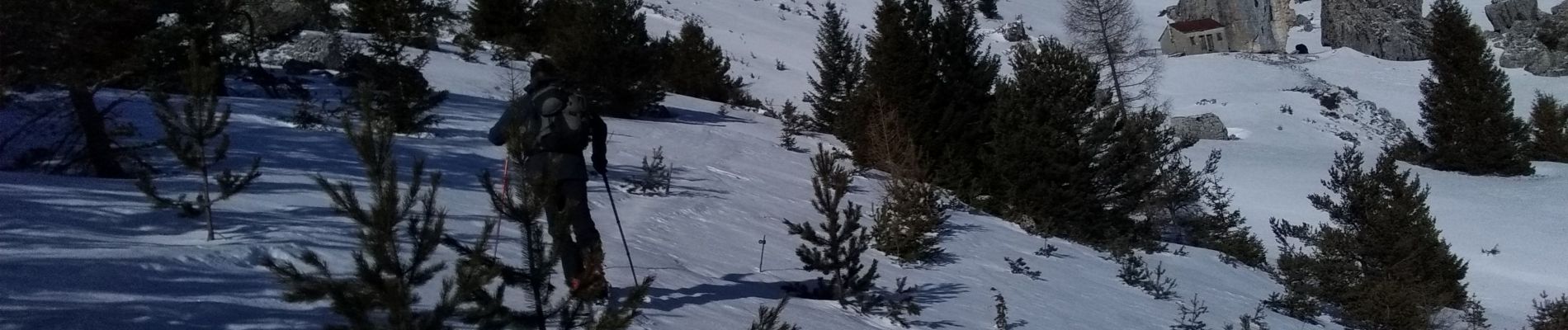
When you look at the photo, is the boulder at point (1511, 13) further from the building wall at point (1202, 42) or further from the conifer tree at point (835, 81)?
the conifer tree at point (835, 81)

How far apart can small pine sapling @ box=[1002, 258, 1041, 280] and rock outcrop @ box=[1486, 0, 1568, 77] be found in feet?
135

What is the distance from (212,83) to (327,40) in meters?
13.1

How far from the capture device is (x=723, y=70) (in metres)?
26.8

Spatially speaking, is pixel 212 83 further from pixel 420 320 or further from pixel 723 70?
pixel 723 70

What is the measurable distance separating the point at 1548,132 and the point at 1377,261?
70.2 feet

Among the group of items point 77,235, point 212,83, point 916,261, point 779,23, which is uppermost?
point 779,23

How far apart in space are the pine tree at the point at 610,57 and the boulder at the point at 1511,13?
49.4 meters

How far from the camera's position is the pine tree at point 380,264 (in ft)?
9.67

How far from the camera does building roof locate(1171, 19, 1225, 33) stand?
54.3 metres

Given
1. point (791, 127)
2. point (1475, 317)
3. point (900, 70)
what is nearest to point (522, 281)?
point (1475, 317)

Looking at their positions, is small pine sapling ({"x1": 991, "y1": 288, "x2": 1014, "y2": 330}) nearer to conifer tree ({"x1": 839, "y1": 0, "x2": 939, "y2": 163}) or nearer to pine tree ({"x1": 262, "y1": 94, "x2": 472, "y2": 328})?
pine tree ({"x1": 262, "y1": 94, "x2": 472, "y2": 328})

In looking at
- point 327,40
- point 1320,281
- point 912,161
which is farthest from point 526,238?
point 327,40

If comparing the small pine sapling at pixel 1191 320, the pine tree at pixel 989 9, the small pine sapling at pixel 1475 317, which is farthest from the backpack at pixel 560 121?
the pine tree at pixel 989 9

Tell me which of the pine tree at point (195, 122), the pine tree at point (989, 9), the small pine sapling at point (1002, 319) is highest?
the pine tree at point (989, 9)
